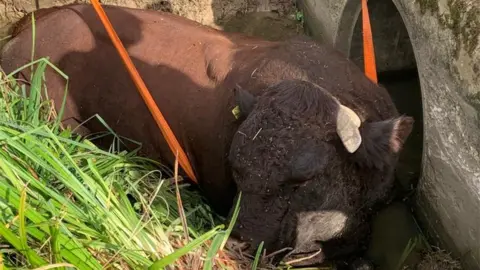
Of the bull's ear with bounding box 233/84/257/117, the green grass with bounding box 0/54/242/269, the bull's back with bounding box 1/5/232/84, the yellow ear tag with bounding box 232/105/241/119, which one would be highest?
the bull's back with bounding box 1/5/232/84

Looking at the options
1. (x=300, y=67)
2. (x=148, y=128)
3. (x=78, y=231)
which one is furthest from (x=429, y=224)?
(x=78, y=231)

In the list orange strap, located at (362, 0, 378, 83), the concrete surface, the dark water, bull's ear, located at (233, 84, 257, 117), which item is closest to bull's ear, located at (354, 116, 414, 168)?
the concrete surface

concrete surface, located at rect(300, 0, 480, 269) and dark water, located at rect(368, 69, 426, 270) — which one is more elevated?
concrete surface, located at rect(300, 0, 480, 269)

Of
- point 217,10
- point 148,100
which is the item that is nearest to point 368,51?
point 148,100

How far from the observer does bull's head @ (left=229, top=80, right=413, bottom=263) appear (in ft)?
11.2

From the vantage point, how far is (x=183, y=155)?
178 inches

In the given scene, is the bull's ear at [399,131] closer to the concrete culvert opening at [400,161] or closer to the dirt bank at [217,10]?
the concrete culvert opening at [400,161]

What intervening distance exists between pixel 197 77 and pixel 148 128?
0.60 m

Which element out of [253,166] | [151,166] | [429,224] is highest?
[253,166]

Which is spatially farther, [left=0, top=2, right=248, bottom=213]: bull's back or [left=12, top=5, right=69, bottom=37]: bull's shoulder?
[left=12, top=5, right=69, bottom=37]: bull's shoulder

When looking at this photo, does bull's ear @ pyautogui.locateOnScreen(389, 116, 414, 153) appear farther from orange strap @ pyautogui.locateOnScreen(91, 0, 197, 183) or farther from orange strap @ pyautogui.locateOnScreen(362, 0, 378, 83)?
orange strap @ pyautogui.locateOnScreen(91, 0, 197, 183)

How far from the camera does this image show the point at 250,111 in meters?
3.76

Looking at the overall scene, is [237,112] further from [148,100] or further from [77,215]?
[77,215]

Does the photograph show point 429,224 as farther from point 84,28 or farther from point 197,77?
point 84,28
